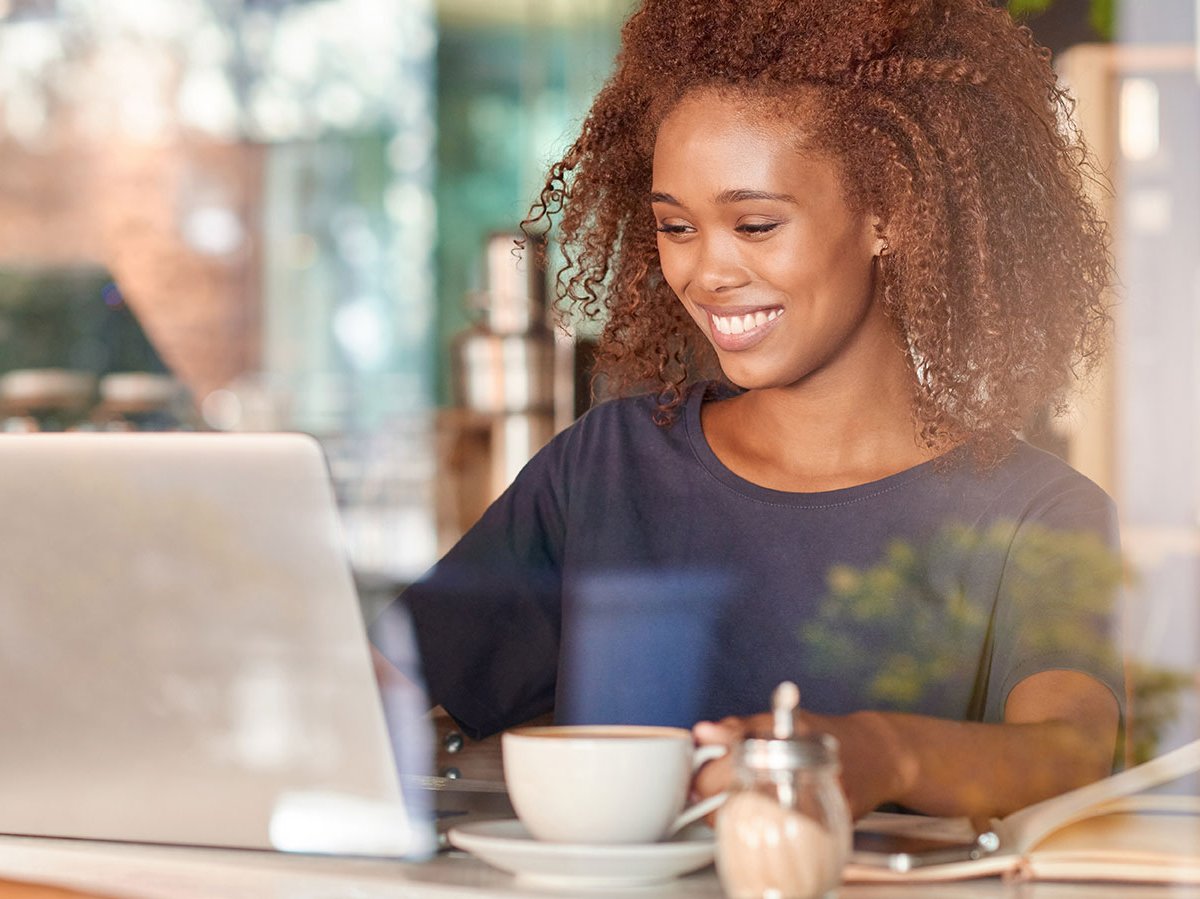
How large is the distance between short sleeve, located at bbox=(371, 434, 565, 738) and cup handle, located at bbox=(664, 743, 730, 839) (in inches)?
19.8

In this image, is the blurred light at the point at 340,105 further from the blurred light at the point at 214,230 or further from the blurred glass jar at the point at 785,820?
the blurred glass jar at the point at 785,820

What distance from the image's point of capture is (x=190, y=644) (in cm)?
75

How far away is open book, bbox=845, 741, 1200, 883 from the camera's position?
2.27ft

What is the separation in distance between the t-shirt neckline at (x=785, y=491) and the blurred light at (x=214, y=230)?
4.10 m

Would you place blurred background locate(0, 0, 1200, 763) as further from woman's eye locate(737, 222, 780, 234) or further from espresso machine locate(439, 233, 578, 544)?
woman's eye locate(737, 222, 780, 234)

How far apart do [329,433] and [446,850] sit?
437 centimetres

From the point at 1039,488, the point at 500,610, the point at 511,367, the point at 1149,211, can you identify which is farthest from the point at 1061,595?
the point at 511,367

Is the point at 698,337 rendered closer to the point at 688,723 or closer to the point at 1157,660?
the point at 688,723

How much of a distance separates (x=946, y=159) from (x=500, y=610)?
0.54 m

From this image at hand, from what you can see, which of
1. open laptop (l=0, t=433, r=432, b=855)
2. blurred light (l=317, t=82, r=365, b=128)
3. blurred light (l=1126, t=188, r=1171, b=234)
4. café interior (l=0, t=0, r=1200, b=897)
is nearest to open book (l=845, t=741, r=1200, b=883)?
open laptop (l=0, t=433, r=432, b=855)

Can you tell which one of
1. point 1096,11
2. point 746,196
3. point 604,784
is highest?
point 1096,11

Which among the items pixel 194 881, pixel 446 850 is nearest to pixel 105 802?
pixel 194 881

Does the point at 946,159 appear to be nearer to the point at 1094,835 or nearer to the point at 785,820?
the point at 1094,835

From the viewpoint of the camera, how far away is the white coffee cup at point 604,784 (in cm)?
67
